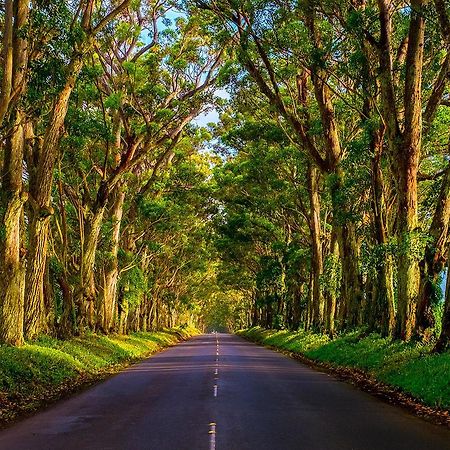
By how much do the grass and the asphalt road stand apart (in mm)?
973

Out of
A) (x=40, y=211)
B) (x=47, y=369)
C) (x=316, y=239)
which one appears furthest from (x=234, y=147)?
(x=47, y=369)

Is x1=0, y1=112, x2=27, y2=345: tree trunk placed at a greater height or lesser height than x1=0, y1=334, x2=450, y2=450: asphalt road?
greater

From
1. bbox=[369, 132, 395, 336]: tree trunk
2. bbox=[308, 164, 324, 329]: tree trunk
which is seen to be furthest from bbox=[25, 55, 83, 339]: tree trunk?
bbox=[308, 164, 324, 329]: tree trunk

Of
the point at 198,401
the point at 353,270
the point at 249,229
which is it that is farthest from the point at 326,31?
the point at 249,229

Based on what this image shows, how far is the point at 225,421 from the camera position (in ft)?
32.9

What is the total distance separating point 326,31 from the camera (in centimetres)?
2092

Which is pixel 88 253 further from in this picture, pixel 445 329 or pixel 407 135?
pixel 445 329

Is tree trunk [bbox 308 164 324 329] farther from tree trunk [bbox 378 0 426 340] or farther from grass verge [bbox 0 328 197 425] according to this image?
tree trunk [bbox 378 0 426 340]

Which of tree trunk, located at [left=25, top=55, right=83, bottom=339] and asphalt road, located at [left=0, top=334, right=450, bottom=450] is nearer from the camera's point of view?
asphalt road, located at [left=0, top=334, right=450, bottom=450]

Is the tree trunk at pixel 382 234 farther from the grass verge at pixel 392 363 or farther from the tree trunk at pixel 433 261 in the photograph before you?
the tree trunk at pixel 433 261

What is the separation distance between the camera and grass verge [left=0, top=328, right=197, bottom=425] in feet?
41.7

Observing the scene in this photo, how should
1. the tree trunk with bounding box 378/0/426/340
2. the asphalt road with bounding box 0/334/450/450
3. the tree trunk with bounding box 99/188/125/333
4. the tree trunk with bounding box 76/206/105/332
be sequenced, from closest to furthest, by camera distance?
the asphalt road with bounding box 0/334/450/450 < the tree trunk with bounding box 378/0/426/340 < the tree trunk with bounding box 76/206/105/332 < the tree trunk with bounding box 99/188/125/333

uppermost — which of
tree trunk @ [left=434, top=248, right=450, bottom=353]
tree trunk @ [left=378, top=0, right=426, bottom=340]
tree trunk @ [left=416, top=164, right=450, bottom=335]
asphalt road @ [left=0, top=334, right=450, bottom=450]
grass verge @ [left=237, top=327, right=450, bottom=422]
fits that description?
tree trunk @ [left=378, top=0, right=426, bottom=340]

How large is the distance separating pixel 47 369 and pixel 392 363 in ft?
31.2
